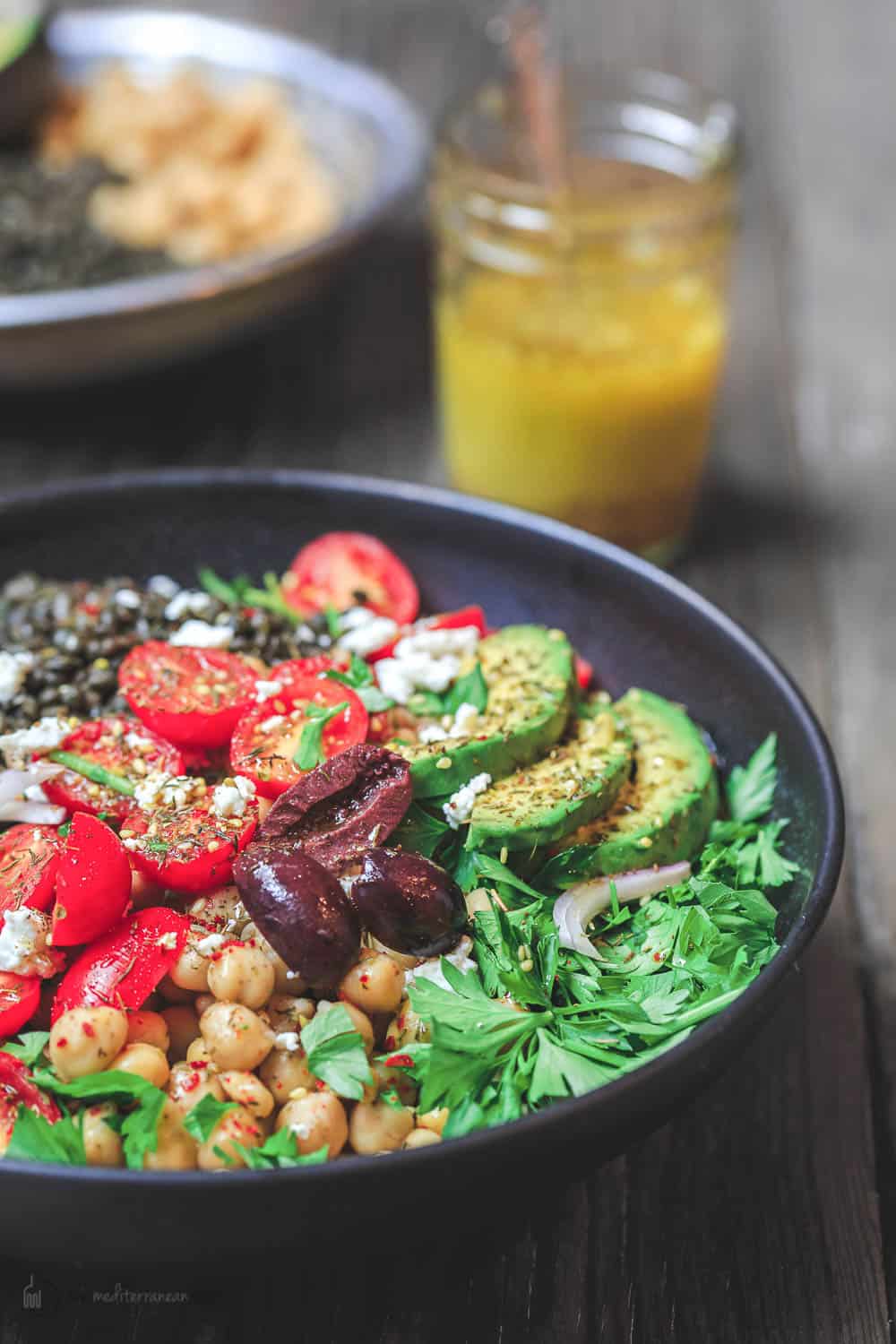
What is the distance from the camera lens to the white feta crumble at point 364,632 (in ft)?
8.38

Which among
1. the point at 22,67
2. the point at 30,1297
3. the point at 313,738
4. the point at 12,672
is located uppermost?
the point at 22,67

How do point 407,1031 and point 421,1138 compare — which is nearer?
point 421,1138

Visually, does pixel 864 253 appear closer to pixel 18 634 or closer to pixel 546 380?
pixel 546 380

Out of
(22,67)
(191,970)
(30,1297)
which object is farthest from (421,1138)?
(22,67)

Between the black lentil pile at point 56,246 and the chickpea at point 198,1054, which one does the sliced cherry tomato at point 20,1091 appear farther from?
the black lentil pile at point 56,246

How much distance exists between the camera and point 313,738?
2223 mm

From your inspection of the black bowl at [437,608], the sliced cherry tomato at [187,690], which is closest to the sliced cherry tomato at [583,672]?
the black bowl at [437,608]

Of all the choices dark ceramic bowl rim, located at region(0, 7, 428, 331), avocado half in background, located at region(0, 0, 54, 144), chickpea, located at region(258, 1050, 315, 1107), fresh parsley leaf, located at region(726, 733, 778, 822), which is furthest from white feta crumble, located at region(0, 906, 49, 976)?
avocado half in background, located at region(0, 0, 54, 144)

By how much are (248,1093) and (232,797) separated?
45cm

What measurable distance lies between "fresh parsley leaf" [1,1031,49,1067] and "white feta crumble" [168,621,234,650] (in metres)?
0.81

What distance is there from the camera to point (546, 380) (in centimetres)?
345

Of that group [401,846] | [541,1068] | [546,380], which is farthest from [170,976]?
[546,380]

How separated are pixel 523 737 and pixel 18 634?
3.04 ft

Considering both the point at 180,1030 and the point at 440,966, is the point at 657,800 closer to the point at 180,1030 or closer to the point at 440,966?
the point at 440,966
